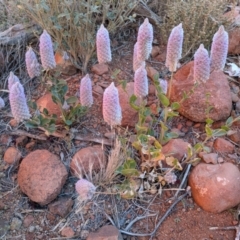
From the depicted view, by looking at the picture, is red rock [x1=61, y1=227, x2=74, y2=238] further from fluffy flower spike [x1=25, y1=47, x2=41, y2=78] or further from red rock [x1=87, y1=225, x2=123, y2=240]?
fluffy flower spike [x1=25, y1=47, x2=41, y2=78]

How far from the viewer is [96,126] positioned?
6.83 feet

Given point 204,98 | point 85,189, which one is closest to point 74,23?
point 204,98

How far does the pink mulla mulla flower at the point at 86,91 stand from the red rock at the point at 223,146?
25.0 inches

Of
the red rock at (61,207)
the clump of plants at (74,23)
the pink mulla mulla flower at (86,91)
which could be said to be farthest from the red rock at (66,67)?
the red rock at (61,207)

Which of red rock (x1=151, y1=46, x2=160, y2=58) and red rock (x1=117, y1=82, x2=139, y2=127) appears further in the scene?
red rock (x1=151, y1=46, x2=160, y2=58)

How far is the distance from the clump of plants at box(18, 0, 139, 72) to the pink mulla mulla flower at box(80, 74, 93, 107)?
42 centimetres

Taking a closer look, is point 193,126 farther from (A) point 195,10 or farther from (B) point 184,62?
(A) point 195,10

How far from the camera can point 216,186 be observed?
5.72 feet

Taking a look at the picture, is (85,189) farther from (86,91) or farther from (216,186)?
(216,186)

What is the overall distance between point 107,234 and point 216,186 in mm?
503

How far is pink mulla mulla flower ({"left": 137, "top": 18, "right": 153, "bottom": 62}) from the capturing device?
1696mm

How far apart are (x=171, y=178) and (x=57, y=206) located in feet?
1.67

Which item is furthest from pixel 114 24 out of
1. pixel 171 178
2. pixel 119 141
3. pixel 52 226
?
pixel 52 226

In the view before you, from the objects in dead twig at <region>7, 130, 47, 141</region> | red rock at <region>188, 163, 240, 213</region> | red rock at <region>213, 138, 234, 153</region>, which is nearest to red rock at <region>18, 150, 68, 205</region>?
dead twig at <region>7, 130, 47, 141</region>
